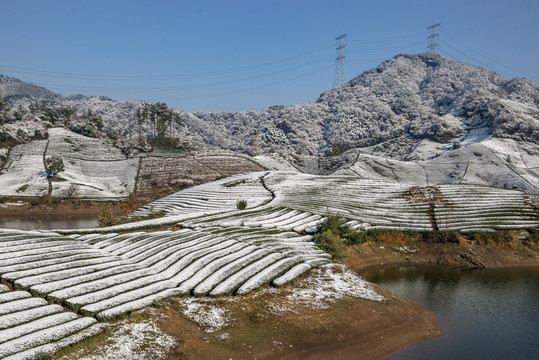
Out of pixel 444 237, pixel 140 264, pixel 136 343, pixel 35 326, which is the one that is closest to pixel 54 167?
pixel 140 264

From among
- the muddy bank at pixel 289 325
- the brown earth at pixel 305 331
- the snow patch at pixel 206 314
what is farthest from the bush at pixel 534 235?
the snow patch at pixel 206 314

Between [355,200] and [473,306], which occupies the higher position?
[355,200]

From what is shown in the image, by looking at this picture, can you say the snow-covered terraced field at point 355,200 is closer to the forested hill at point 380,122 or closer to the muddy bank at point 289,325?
the muddy bank at point 289,325

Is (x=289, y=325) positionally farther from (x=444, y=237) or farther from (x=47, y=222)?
(x=47, y=222)

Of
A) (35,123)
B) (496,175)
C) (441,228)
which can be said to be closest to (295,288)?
(441,228)

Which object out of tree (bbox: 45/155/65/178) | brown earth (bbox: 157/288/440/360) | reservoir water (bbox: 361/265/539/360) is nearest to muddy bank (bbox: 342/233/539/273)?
reservoir water (bbox: 361/265/539/360)

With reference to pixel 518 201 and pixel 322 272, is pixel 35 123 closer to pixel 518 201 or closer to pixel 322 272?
pixel 322 272

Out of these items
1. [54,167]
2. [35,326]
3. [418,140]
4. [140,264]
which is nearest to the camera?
[35,326]
